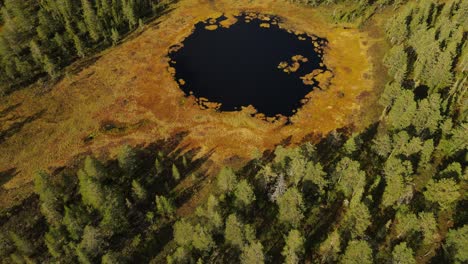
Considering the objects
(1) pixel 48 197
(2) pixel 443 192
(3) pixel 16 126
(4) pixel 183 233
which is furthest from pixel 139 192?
(2) pixel 443 192

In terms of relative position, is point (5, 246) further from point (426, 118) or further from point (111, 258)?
point (426, 118)

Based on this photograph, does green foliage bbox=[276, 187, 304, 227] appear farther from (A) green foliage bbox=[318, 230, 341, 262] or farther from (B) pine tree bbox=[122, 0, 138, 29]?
(B) pine tree bbox=[122, 0, 138, 29]


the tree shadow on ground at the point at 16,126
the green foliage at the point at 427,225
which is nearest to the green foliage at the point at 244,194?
the green foliage at the point at 427,225

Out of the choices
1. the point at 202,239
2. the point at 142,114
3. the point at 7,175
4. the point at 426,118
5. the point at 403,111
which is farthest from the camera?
the point at 142,114

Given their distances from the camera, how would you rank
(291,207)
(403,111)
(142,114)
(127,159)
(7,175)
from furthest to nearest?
(142,114), (403,111), (7,175), (127,159), (291,207)

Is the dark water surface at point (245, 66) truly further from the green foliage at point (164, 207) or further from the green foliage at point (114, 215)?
the green foliage at point (114, 215)

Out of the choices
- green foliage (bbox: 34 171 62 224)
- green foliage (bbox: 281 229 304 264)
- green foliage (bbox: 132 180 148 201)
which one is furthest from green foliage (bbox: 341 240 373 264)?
green foliage (bbox: 34 171 62 224)

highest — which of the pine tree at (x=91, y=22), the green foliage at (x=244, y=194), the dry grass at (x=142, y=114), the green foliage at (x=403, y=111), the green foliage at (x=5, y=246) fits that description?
the pine tree at (x=91, y=22)
